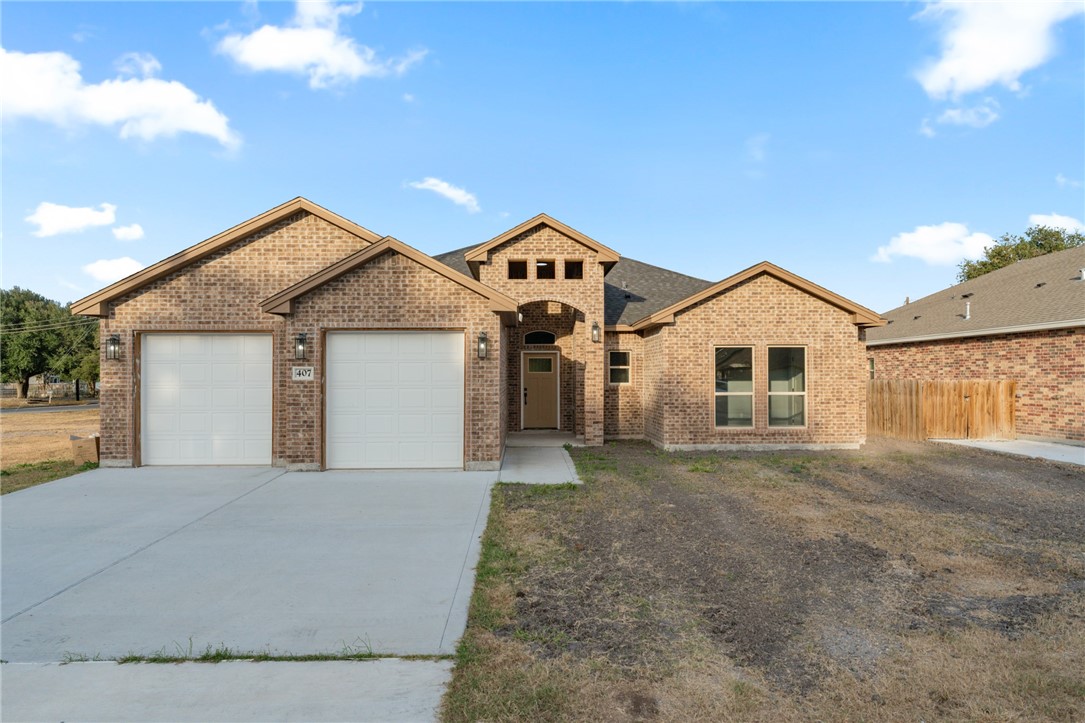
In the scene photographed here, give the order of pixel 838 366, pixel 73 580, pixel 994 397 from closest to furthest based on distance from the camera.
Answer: pixel 73 580 < pixel 838 366 < pixel 994 397

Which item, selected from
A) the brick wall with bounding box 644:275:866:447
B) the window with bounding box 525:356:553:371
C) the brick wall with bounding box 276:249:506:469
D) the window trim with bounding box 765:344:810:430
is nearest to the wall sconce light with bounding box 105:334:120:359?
the brick wall with bounding box 276:249:506:469

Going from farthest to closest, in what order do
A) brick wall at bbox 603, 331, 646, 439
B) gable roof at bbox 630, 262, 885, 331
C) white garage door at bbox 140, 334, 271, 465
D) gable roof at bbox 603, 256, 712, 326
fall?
gable roof at bbox 603, 256, 712, 326 → brick wall at bbox 603, 331, 646, 439 → gable roof at bbox 630, 262, 885, 331 → white garage door at bbox 140, 334, 271, 465

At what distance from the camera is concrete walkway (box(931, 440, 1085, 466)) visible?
37.7 ft

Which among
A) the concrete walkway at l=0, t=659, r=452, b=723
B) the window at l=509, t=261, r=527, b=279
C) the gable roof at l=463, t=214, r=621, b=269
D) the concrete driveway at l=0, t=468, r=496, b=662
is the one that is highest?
the gable roof at l=463, t=214, r=621, b=269

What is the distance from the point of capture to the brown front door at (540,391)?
15966 millimetres

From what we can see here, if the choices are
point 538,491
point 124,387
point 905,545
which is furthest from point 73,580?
point 905,545

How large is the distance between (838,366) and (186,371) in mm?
14229

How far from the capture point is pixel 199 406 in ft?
34.9

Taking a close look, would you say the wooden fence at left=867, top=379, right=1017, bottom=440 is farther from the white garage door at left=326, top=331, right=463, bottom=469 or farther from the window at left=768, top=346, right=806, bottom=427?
the white garage door at left=326, top=331, right=463, bottom=469

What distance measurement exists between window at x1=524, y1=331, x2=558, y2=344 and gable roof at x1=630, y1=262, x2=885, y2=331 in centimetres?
389

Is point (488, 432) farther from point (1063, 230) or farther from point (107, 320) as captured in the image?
point (1063, 230)

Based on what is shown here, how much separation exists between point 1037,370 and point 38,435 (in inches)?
1152

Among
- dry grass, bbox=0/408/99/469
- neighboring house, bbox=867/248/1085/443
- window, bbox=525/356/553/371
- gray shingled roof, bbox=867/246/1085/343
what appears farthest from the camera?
window, bbox=525/356/553/371

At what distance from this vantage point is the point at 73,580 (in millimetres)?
4984
